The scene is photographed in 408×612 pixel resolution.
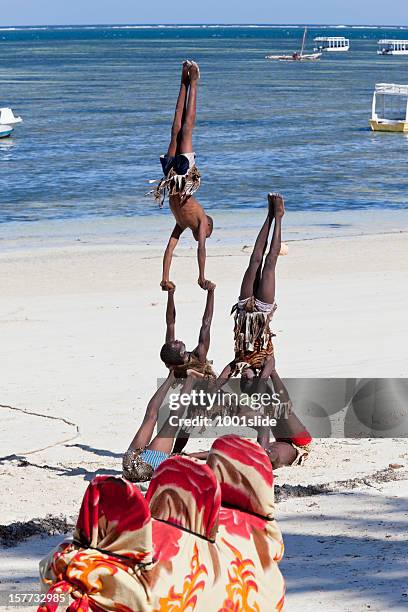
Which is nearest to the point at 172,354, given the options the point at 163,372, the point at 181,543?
the point at 163,372

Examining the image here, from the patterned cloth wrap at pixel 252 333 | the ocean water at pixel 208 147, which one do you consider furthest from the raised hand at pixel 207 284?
the ocean water at pixel 208 147

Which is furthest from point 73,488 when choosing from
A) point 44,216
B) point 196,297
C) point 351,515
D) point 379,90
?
point 379,90

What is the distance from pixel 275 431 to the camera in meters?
8.12

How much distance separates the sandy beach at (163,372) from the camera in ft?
19.7

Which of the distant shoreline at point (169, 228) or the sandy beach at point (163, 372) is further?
the distant shoreline at point (169, 228)

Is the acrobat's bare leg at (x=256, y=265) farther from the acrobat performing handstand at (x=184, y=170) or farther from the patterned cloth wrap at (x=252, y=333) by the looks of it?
the acrobat performing handstand at (x=184, y=170)

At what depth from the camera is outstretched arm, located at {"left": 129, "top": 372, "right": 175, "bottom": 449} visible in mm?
7598

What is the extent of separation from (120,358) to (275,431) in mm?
3312

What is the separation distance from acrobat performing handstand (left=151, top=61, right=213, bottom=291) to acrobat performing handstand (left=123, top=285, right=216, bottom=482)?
0.83 m

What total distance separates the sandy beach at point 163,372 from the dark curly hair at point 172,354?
35.9 inches

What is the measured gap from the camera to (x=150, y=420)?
7.64 metres

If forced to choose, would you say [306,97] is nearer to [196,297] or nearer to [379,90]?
[379,90]

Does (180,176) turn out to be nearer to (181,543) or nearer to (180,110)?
(180,110)

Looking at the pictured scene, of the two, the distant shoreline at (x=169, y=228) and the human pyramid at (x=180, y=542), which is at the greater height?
the human pyramid at (x=180, y=542)
